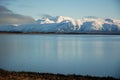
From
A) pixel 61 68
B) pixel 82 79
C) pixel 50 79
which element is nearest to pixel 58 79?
pixel 50 79

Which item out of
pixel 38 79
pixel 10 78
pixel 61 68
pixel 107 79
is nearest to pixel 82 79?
pixel 107 79

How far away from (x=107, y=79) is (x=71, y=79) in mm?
1619

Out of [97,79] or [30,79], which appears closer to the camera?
[30,79]

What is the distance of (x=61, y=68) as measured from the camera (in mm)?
16125

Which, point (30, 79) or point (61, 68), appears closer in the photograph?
point (30, 79)

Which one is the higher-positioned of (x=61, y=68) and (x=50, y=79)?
(x=50, y=79)

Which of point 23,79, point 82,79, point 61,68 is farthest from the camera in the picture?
point 61,68

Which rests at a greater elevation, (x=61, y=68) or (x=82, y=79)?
(x=82, y=79)

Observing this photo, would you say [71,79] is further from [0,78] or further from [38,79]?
[0,78]

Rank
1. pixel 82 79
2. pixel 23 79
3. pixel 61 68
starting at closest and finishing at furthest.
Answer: pixel 23 79 → pixel 82 79 → pixel 61 68

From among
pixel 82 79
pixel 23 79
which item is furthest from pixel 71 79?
pixel 23 79

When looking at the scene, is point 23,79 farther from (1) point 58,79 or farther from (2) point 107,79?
(2) point 107,79

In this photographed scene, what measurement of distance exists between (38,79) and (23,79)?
1.82ft

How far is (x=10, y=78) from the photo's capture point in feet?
30.0
